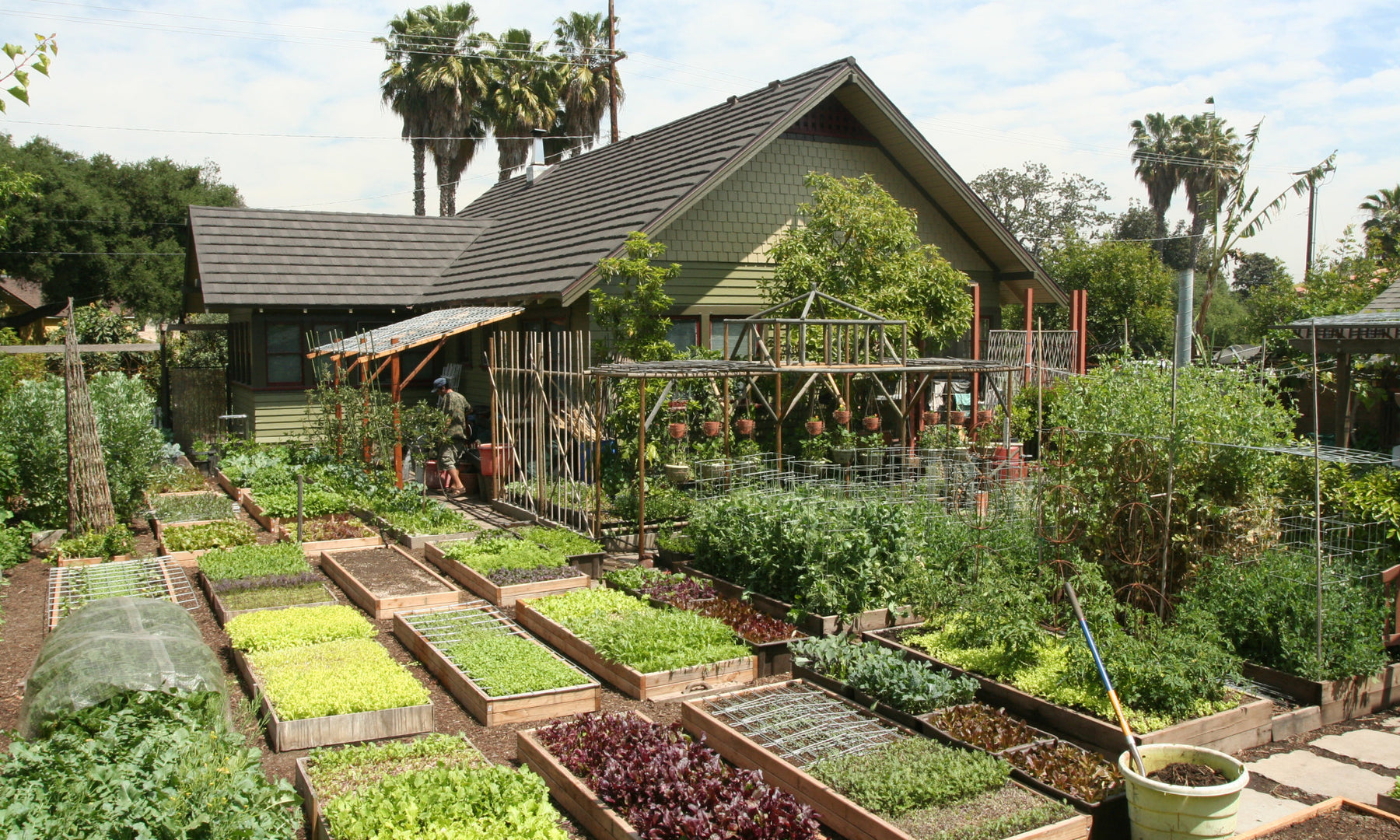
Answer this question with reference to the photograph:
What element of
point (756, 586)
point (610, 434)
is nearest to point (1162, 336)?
point (610, 434)

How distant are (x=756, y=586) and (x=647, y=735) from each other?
3.49 metres

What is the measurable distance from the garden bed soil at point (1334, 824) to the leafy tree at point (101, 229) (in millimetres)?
39279

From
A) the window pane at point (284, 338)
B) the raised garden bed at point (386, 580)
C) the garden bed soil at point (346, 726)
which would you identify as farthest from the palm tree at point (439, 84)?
the garden bed soil at point (346, 726)

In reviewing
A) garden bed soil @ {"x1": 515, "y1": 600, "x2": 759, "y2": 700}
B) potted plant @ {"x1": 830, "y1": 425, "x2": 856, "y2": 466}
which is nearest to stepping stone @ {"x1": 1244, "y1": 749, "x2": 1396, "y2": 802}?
garden bed soil @ {"x1": 515, "y1": 600, "x2": 759, "y2": 700}

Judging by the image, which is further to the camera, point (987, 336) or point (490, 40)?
point (490, 40)

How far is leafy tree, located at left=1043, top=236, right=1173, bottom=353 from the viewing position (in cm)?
2891

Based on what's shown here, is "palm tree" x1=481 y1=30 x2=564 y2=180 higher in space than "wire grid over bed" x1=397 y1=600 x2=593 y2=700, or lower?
higher

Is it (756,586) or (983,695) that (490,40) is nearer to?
(756,586)

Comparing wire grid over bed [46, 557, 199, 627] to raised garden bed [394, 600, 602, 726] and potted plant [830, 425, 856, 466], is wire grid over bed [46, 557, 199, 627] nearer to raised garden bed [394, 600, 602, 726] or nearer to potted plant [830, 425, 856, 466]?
raised garden bed [394, 600, 602, 726]

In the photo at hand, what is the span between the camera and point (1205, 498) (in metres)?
7.98

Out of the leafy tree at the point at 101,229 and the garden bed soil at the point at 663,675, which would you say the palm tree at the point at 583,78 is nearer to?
the leafy tree at the point at 101,229

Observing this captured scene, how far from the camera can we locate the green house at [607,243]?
16016 millimetres

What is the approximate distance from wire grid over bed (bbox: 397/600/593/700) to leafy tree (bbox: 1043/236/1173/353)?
24076mm

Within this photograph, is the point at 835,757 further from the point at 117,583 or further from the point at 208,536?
the point at 208,536
